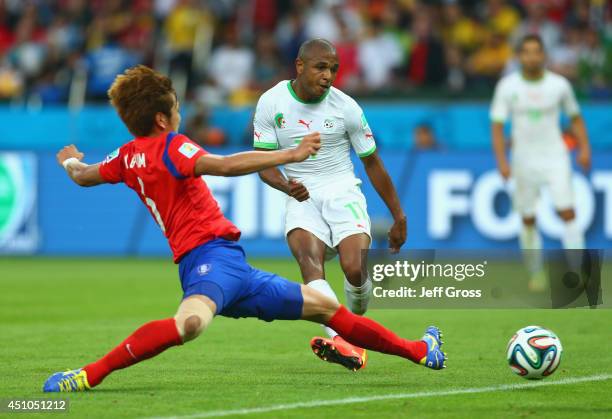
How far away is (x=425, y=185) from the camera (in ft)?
60.1

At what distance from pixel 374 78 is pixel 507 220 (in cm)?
439

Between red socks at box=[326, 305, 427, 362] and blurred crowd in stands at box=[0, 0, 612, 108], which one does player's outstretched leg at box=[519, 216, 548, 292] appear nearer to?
blurred crowd in stands at box=[0, 0, 612, 108]

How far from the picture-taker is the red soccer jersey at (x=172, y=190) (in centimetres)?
731

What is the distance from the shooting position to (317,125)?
9.08m

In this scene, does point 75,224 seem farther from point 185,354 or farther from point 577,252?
point 185,354

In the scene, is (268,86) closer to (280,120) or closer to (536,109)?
(536,109)

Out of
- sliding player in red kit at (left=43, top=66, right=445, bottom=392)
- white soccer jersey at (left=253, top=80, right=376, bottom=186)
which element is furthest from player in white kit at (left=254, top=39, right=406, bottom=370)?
sliding player in red kit at (left=43, top=66, right=445, bottom=392)

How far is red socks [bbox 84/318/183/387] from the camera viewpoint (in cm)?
712

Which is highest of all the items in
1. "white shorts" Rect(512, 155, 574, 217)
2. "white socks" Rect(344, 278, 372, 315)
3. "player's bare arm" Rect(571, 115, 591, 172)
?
"player's bare arm" Rect(571, 115, 591, 172)

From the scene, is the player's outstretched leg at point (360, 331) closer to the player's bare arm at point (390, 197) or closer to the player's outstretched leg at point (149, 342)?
the player's outstretched leg at point (149, 342)

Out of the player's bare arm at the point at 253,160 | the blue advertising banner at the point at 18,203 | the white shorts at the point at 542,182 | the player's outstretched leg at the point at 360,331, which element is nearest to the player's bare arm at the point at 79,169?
the player's bare arm at the point at 253,160

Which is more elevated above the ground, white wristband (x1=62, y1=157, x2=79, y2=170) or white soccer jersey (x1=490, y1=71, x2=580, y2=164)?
white soccer jersey (x1=490, y1=71, x2=580, y2=164)

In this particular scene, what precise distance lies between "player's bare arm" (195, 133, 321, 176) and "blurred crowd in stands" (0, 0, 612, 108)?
487 inches

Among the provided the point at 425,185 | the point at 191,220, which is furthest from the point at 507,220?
the point at 191,220
